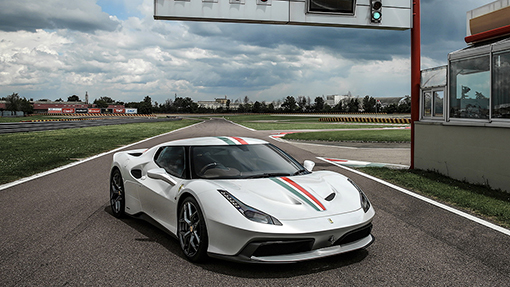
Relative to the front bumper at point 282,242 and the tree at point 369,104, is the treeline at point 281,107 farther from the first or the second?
the front bumper at point 282,242

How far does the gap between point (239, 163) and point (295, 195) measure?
1055mm

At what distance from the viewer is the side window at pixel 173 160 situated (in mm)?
4785

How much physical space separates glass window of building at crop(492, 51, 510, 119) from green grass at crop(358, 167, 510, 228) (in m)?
1.53

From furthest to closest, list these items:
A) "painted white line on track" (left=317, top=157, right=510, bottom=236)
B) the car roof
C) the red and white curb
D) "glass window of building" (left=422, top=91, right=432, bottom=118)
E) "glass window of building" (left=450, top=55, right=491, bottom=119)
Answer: the red and white curb → "glass window of building" (left=422, top=91, right=432, bottom=118) → "glass window of building" (left=450, top=55, right=491, bottom=119) → "painted white line on track" (left=317, top=157, right=510, bottom=236) → the car roof

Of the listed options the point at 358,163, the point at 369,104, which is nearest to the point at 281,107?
the point at 369,104

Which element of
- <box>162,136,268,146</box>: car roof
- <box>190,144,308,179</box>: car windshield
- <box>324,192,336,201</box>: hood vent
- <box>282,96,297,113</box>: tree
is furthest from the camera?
<box>282,96,297,113</box>: tree

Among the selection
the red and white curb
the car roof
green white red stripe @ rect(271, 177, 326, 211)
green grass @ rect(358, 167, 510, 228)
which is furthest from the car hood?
the red and white curb

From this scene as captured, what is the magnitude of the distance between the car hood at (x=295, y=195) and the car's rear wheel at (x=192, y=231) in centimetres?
34

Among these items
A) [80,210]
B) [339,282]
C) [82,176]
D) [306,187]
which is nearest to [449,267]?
[339,282]

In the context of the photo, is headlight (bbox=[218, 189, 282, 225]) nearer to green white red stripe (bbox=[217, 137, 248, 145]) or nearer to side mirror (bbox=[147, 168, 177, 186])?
side mirror (bbox=[147, 168, 177, 186])

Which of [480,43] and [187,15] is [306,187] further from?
[187,15]

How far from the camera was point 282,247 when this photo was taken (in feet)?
11.7

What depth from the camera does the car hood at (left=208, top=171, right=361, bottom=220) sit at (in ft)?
12.2

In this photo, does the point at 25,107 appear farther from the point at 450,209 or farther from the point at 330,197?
the point at 330,197
